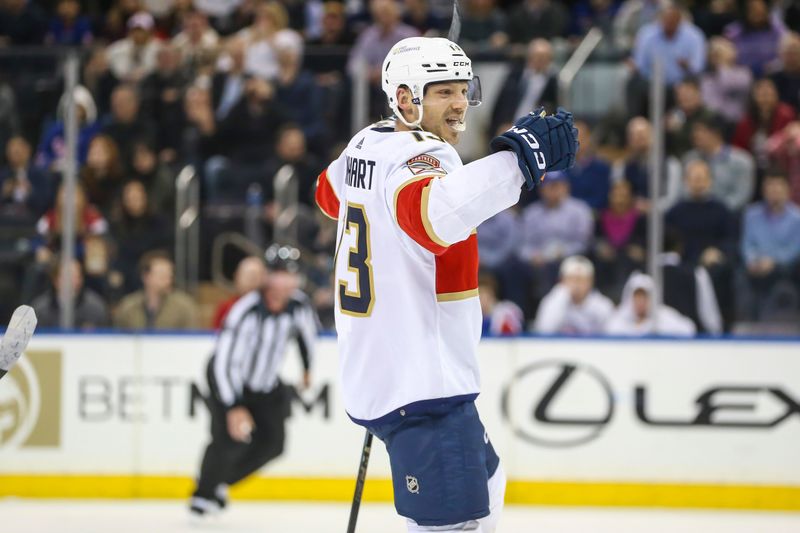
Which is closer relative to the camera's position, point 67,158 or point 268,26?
point 67,158

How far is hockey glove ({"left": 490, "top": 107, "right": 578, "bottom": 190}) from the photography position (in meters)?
3.10

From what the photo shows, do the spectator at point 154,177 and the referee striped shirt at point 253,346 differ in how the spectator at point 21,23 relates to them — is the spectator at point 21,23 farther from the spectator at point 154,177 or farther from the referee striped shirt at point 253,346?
the referee striped shirt at point 253,346

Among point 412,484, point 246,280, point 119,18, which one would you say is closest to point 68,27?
point 119,18

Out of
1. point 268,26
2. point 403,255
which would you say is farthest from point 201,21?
point 403,255

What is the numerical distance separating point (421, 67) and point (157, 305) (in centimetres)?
471

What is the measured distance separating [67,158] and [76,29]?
3.61m

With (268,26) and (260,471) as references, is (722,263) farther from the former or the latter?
(268,26)

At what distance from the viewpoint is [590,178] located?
26.2 ft

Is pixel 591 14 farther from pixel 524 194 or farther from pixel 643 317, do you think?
pixel 643 317

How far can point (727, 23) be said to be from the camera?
30.7ft

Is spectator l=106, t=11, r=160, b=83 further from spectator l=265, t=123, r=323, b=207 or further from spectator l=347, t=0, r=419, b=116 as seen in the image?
spectator l=347, t=0, r=419, b=116

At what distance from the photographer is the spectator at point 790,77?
819 centimetres

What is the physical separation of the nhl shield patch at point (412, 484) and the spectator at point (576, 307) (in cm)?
434

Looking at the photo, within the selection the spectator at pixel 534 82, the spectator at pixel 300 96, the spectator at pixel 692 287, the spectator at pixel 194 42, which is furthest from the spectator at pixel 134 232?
the spectator at pixel 692 287
